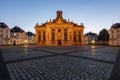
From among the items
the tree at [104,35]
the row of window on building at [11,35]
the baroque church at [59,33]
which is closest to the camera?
the baroque church at [59,33]

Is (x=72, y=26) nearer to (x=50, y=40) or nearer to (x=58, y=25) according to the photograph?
(x=58, y=25)

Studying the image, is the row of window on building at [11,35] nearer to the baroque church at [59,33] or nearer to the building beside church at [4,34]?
the building beside church at [4,34]

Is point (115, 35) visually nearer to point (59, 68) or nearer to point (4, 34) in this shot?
point (4, 34)

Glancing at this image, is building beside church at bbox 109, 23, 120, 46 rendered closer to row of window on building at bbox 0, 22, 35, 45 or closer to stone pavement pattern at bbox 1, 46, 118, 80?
row of window on building at bbox 0, 22, 35, 45

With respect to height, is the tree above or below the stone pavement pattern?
Result: above

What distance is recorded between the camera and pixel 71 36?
74.3 meters

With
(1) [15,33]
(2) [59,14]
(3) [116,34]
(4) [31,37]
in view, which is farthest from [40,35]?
(4) [31,37]

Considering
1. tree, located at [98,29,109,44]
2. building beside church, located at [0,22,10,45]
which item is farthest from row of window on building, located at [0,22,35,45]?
tree, located at [98,29,109,44]

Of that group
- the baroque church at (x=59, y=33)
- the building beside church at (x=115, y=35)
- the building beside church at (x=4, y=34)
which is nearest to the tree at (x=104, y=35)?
the building beside church at (x=115, y=35)

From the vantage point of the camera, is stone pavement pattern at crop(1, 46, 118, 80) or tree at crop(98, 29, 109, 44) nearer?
stone pavement pattern at crop(1, 46, 118, 80)

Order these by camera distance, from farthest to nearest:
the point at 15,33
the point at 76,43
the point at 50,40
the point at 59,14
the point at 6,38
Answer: the point at 15,33 < the point at 6,38 < the point at 59,14 < the point at 76,43 < the point at 50,40

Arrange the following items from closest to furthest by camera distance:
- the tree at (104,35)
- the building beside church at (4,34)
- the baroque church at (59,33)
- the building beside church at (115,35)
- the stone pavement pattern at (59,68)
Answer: the stone pavement pattern at (59,68) → the baroque church at (59,33) → the building beside church at (115,35) → the building beside church at (4,34) → the tree at (104,35)

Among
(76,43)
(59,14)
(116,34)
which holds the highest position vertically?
(59,14)

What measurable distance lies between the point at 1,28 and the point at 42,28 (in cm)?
2513
